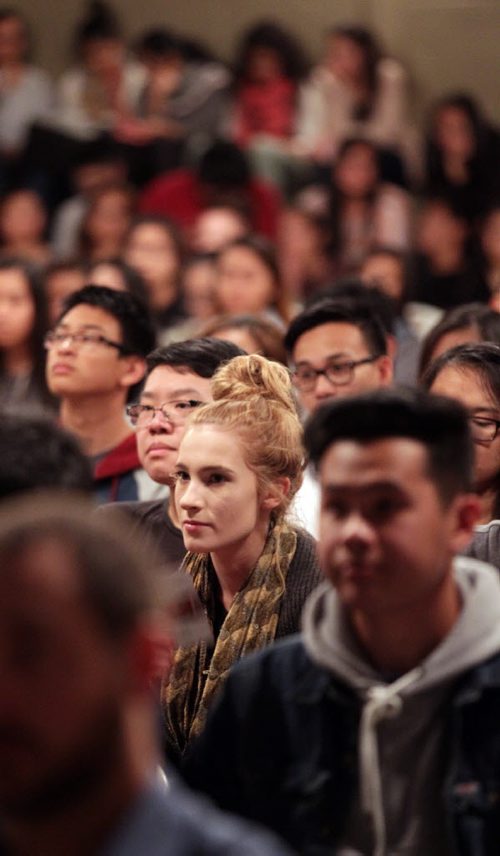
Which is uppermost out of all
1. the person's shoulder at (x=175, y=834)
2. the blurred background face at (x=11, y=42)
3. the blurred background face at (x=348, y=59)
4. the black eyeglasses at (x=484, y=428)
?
the blurred background face at (x=11, y=42)

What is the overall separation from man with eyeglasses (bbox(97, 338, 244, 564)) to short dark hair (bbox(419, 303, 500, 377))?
Answer: 0.63 metres

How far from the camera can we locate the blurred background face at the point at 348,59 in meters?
8.05

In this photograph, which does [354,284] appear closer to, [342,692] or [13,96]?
[342,692]

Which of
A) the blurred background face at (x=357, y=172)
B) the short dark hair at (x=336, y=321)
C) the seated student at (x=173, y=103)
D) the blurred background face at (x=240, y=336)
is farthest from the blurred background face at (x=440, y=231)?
the short dark hair at (x=336, y=321)

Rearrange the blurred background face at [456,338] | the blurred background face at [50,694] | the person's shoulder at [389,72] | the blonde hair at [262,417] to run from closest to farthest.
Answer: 1. the blurred background face at [50,694]
2. the blonde hair at [262,417]
3. the blurred background face at [456,338]
4. the person's shoulder at [389,72]

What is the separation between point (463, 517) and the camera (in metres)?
2.18

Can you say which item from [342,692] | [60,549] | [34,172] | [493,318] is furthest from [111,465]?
[34,172]

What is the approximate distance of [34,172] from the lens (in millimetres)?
8398

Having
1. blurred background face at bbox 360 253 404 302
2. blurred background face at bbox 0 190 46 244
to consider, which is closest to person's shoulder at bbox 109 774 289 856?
blurred background face at bbox 360 253 404 302

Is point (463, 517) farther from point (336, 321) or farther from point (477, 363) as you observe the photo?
point (336, 321)

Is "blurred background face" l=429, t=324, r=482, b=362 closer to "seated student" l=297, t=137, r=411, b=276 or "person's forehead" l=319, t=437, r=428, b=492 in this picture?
"person's forehead" l=319, t=437, r=428, b=492

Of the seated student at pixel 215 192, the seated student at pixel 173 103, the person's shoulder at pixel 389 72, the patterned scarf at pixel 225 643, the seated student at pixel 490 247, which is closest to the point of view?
the patterned scarf at pixel 225 643

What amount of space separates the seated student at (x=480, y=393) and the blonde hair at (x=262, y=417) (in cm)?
31

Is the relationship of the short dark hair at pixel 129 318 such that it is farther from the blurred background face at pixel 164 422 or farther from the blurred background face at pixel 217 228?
the blurred background face at pixel 217 228
